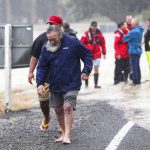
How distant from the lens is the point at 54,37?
8.40 m

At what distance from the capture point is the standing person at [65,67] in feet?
27.8

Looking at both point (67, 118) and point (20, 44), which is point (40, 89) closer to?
point (67, 118)

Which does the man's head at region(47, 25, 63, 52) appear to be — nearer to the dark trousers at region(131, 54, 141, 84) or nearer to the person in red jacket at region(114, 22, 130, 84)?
the dark trousers at region(131, 54, 141, 84)

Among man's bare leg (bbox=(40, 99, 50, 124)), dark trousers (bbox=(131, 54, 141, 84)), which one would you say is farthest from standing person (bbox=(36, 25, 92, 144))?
dark trousers (bbox=(131, 54, 141, 84))

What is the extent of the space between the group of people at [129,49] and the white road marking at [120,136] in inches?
246

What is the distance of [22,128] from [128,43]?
24.9 feet

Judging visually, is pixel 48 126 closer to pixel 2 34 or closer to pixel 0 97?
pixel 2 34

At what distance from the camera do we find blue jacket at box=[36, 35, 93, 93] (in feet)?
27.8

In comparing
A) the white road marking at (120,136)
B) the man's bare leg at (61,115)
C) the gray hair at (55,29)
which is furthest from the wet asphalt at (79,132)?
the gray hair at (55,29)

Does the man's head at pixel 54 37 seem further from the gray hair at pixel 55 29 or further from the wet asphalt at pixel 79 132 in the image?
the wet asphalt at pixel 79 132

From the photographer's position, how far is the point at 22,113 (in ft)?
40.1

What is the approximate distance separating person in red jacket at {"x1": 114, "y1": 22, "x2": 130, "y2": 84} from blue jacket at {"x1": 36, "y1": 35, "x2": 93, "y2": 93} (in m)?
9.08

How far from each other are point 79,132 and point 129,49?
7670 mm

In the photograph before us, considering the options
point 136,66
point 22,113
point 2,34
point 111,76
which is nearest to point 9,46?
point 2,34
